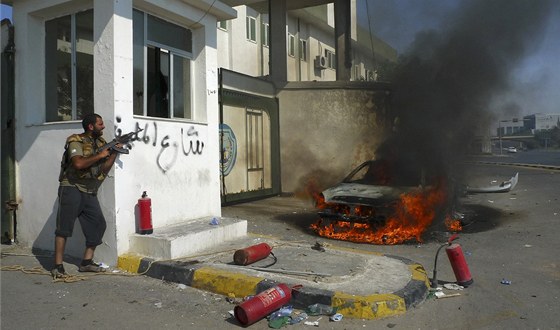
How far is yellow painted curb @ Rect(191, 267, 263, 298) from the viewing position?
4.23 m

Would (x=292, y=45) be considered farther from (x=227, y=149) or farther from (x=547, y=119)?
(x=547, y=119)

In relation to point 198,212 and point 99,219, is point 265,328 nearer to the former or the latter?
point 99,219

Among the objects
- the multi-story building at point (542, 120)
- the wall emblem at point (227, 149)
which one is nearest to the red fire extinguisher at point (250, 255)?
→ the wall emblem at point (227, 149)

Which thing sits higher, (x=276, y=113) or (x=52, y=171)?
(x=276, y=113)

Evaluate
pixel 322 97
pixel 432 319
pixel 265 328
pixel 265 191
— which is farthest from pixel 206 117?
pixel 322 97

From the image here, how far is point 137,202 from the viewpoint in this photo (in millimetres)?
5352

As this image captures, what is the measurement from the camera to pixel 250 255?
483 centimetres

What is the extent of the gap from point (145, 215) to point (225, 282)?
1.54 metres

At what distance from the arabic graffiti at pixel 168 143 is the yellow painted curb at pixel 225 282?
5.84 ft

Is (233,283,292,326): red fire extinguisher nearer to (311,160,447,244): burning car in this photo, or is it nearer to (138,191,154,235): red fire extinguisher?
(138,191,154,235): red fire extinguisher

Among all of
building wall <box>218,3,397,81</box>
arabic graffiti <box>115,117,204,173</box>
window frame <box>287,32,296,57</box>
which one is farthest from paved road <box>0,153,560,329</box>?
window frame <box>287,32,296,57</box>

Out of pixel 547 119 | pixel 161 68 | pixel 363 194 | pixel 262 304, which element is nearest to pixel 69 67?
pixel 161 68

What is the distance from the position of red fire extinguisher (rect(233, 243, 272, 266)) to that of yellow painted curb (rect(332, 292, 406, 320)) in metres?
1.27

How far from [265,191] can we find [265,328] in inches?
359
